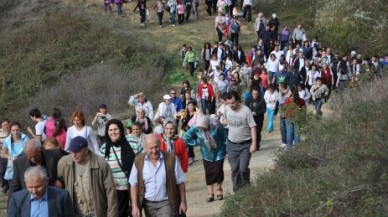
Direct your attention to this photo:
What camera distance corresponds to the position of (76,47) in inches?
1222

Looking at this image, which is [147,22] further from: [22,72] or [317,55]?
[317,55]

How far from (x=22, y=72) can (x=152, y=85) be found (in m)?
6.26

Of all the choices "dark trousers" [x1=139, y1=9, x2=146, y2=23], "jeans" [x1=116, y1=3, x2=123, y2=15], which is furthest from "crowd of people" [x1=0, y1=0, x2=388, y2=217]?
"jeans" [x1=116, y1=3, x2=123, y2=15]

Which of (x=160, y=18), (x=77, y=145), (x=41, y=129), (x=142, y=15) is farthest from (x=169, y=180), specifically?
(x=142, y=15)

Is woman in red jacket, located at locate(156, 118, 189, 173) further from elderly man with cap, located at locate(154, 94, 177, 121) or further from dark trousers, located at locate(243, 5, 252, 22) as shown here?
dark trousers, located at locate(243, 5, 252, 22)

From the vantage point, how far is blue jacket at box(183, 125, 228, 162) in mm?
9555

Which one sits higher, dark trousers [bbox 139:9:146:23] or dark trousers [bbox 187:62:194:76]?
dark trousers [bbox 139:9:146:23]

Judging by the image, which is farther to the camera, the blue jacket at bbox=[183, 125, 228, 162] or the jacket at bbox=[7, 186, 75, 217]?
the blue jacket at bbox=[183, 125, 228, 162]

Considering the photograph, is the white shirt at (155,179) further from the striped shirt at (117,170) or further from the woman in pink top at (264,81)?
the woman in pink top at (264,81)

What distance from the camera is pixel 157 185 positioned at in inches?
268

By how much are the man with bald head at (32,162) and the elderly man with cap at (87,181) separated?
0.17 m

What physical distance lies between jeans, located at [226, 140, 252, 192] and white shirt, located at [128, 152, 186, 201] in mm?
2629

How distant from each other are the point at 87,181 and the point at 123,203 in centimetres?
109

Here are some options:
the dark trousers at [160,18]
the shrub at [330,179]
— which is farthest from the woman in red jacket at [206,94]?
the dark trousers at [160,18]
